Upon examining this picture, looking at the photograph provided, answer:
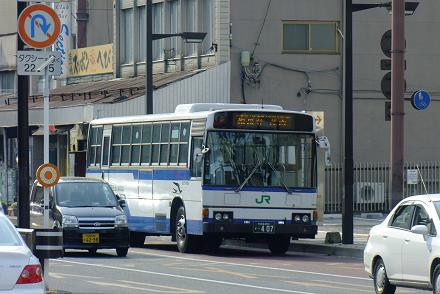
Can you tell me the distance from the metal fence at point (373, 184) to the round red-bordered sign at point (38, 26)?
26.1m

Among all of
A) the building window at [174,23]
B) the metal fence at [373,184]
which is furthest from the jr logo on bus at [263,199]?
the building window at [174,23]

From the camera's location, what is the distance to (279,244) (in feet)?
103


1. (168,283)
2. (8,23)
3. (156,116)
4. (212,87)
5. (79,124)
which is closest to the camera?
(168,283)

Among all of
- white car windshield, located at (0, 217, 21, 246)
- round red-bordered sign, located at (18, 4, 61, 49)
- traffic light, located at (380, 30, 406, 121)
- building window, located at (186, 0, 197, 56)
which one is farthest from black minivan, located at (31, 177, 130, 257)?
building window, located at (186, 0, 197, 56)

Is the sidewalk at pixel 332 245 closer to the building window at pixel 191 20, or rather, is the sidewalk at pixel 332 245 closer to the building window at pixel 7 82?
the building window at pixel 191 20

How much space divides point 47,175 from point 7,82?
4177cm

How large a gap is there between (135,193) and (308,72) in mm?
15171

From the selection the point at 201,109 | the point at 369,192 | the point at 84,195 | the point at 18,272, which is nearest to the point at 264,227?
the point at 201,109

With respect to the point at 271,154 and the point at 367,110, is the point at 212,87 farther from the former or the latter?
the point at 271,154

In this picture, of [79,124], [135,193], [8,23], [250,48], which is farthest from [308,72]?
[8,23]

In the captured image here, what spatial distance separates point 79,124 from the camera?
49656 mm

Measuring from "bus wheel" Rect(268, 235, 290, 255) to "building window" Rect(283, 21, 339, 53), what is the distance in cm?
1640

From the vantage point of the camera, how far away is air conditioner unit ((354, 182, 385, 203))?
4503 cm

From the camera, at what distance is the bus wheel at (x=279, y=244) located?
31219mm
